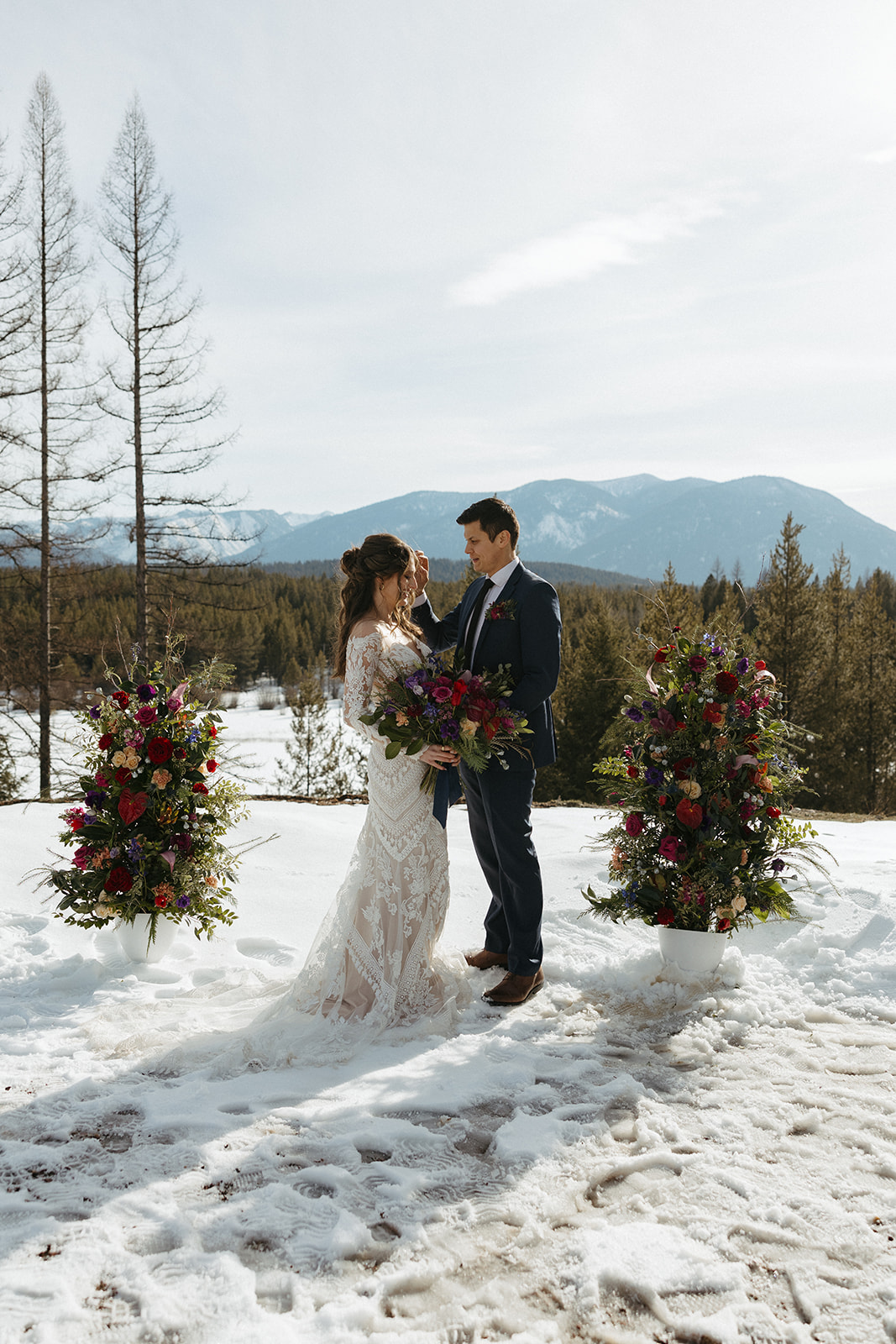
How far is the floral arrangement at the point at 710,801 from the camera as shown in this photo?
13.6 feet

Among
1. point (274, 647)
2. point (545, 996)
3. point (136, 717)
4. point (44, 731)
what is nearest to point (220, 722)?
point (136, 717)

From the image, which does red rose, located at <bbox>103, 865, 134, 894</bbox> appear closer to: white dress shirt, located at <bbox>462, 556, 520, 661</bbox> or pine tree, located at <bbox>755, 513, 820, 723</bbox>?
white dress shirt, located at <bbox>462, 556, 520, 661</bbox>

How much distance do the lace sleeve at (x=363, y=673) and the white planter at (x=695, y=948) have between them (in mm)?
1881

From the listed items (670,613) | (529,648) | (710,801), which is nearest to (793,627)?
(670,613)

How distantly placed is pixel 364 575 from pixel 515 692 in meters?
0.92

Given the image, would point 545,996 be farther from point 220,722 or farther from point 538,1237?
point 220,722

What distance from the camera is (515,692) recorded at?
13.2 ft

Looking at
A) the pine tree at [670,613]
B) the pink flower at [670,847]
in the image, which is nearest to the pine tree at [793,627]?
the pine tree at [670,613]

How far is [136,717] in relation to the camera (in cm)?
440

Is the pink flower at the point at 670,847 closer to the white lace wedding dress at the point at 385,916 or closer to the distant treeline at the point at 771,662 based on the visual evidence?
the white lace wedding dress at the point at 385,916

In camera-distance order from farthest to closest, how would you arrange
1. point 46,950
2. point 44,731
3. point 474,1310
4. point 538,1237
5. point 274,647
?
point 274,647, point 44,731, point 46,950, point 538,1237, point 474,1310

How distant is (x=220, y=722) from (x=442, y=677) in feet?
5.25

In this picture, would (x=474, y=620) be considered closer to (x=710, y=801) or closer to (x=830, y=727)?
(x=710, y=801)

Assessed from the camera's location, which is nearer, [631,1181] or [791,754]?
[631,1181]
